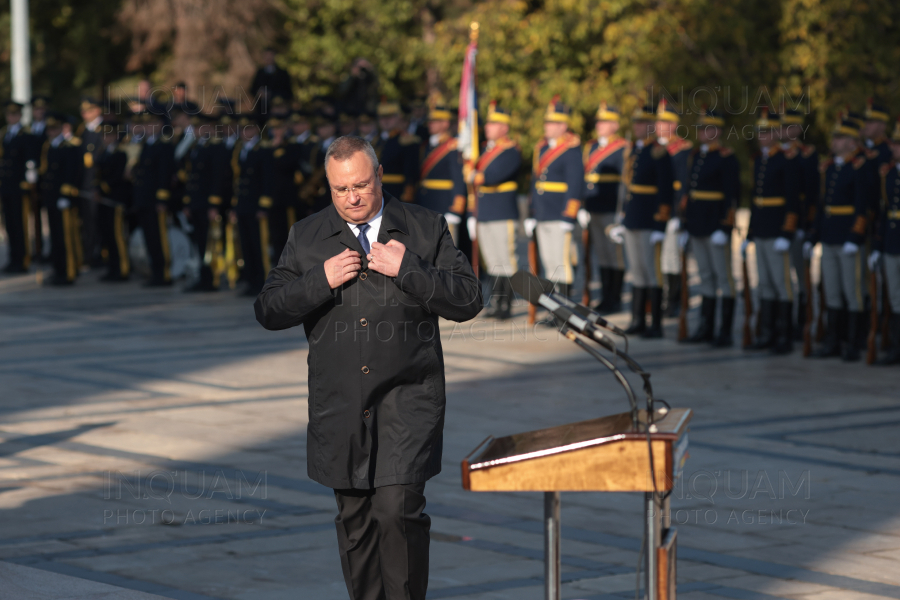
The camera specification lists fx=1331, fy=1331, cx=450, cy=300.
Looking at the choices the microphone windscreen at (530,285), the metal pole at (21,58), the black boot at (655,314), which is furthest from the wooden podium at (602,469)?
the metal pole at (21,58)

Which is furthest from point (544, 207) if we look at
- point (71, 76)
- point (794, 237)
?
point (71, 76)

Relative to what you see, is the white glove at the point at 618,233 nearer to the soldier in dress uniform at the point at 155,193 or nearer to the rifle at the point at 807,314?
the rifle at the point at 807,314

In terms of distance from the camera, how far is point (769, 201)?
1121 cm

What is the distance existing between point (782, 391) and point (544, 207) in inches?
158

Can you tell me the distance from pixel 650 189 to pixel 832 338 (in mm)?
2155

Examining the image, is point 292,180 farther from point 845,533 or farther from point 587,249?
point 845,533

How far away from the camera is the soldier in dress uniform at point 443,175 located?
1349 centimetres

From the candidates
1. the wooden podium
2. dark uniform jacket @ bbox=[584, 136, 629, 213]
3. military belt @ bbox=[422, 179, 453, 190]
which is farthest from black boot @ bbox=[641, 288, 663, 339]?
the wooden podium

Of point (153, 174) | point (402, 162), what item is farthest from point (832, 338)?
point (153, 174)

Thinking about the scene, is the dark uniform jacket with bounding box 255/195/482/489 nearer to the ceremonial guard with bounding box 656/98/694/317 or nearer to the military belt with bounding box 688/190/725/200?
the military belt with bounding box 688/190/725/200

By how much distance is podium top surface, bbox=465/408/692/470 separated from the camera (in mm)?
3422

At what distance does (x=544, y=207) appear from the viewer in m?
12.9

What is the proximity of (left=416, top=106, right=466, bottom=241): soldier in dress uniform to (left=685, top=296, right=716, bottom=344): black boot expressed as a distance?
2.91m

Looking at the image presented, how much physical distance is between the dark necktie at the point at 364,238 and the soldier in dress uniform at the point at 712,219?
25.1 ft
